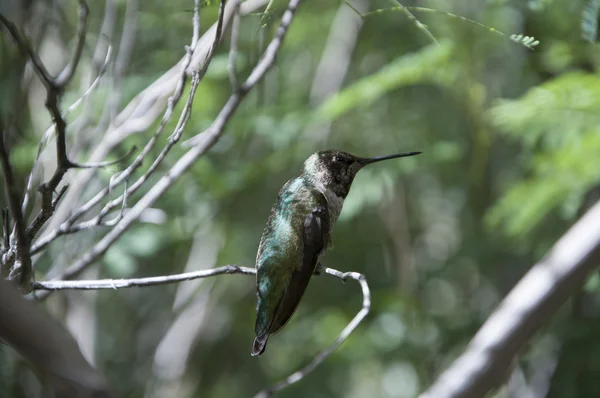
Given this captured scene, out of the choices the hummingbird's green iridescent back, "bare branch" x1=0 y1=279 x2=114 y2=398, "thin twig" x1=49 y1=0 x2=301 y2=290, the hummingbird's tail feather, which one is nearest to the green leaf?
the hummingbird's green iridescent back

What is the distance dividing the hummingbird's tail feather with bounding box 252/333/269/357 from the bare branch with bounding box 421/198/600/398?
0.53m

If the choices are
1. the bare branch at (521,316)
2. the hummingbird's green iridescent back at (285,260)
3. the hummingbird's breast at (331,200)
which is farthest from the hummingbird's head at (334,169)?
the bare branch at (521,316)

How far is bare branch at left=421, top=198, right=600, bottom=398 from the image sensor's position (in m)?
2.07

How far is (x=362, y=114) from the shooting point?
17.8 ft

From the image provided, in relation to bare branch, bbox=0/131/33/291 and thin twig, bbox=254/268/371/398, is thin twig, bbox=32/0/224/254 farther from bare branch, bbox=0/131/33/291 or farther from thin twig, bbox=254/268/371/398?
thin twig, bbox=254/268/371/398

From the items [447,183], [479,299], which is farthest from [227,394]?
[447,183]

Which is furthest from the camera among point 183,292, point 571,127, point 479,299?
point 479,299

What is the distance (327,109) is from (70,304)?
237cm

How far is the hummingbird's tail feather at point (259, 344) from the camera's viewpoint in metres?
2.30

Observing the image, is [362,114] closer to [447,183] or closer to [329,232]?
[447,183]

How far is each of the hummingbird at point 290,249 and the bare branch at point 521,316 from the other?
0.56 meters

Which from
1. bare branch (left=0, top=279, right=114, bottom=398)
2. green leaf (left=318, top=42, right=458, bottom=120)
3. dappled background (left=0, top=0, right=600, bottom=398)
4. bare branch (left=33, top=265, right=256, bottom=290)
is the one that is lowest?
dappled background (left=0, top=0, right=600, bottom=398)

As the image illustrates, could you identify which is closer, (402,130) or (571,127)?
(571,127)

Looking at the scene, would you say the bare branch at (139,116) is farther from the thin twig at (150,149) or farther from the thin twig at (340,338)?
the thin twig at (340,338)
